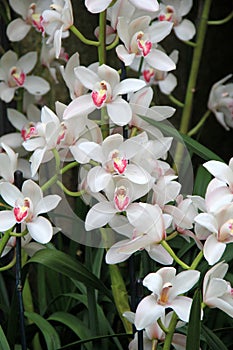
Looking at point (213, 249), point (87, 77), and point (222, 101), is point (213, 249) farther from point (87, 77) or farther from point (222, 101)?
point (222, 101)

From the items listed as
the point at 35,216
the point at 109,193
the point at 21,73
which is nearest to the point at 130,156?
the point at 109,193

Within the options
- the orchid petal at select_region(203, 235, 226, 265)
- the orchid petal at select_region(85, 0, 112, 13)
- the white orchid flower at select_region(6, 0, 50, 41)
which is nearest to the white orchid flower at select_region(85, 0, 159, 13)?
the orchid petal at select_region(85, 0, 112, 13)

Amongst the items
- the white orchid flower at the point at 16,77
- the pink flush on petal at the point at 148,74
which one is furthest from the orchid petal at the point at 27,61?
the pink flush on petal at the point at 148,74

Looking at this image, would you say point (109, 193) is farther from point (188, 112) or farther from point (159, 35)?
point (188, 112)

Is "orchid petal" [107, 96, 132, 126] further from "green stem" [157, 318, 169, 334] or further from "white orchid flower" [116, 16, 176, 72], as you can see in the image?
"green stem" [157, 318, 169, 334]

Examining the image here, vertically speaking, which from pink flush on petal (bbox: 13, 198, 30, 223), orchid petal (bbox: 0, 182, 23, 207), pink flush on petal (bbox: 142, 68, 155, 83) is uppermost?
pink flush on petal (bbox: 142, 68, 155, 83)

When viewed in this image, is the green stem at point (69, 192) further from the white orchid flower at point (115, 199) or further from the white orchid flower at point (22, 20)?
the white orchid flower at point (22, 20)
